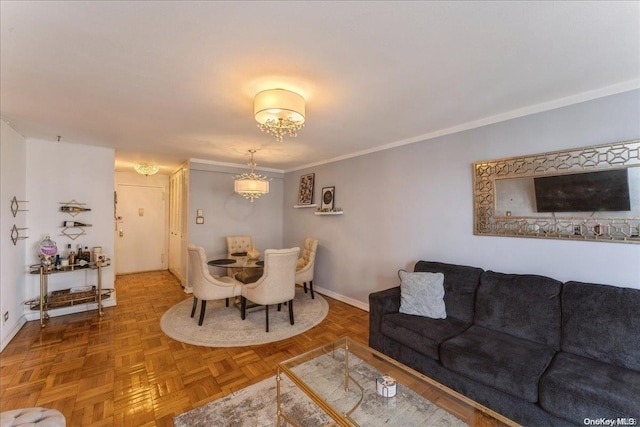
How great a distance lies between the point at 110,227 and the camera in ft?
13.1

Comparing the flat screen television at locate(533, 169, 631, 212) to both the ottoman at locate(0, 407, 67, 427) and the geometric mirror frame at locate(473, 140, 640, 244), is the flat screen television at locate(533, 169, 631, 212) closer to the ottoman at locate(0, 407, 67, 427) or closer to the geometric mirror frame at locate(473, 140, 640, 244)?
the geometric mirror frame at locate(473, 140, 640, 244)

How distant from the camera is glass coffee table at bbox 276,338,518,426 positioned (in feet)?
4.70

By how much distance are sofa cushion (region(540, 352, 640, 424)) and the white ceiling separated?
6.45 feet

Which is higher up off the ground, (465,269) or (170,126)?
(170,126)

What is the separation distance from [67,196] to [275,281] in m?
3.22

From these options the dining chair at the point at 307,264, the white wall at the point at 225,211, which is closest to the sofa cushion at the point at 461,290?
the dining chair at the point at 307,264

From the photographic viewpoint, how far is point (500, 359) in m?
1.81

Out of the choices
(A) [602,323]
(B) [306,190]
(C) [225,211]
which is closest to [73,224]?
(C) [225,211]

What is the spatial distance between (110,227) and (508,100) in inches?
206

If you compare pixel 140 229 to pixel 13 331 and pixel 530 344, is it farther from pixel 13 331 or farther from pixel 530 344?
pixel 530 344

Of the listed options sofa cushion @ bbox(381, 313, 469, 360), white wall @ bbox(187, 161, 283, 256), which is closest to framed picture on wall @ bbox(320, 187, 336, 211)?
white wall @ bbox(187, 161, 283, 256)

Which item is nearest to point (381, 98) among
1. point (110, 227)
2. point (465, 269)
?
point (465, 269)

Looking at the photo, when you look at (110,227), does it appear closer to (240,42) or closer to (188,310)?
(188,310)

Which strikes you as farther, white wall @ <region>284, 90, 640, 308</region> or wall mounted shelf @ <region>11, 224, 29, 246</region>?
wall mounted shelf @ <region>11, 224, 29, 246</region>
